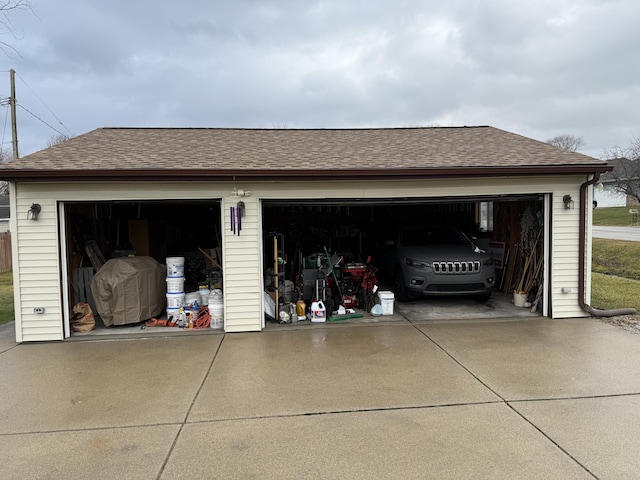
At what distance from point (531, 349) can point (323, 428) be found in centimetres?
328

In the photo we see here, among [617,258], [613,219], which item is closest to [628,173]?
[613,219]

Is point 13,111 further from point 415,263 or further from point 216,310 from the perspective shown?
point 415,263

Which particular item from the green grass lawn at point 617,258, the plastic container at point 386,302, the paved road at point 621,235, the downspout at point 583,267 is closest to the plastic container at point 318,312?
the plastic container at point 386,302

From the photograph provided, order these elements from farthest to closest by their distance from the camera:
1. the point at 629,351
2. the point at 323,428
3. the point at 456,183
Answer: the point at 456,183 → the point at 629,351 → the point at 323,428

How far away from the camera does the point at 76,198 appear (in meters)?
6.34

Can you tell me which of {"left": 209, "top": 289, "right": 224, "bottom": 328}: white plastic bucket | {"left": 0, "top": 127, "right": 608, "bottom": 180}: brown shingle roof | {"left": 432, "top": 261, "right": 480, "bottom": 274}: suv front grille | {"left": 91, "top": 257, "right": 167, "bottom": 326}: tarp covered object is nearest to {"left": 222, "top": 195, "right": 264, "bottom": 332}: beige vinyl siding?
{"left": 209, "top": 289, "right": 224, "bottom": 328}: white plastic bucket

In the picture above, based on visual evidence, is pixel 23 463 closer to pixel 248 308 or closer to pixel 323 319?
pixel 248 308

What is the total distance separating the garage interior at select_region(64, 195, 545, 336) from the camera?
23.9 ft

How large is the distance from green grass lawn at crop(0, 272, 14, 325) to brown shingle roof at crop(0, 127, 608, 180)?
3404 mm

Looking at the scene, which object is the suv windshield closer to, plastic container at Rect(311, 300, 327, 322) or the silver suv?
the silver suv

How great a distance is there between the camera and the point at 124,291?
22.4 feet

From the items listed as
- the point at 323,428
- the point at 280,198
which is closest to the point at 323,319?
the point at 280,198

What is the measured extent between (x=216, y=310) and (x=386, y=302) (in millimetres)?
2839

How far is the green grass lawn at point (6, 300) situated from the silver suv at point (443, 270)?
24.2 feet
